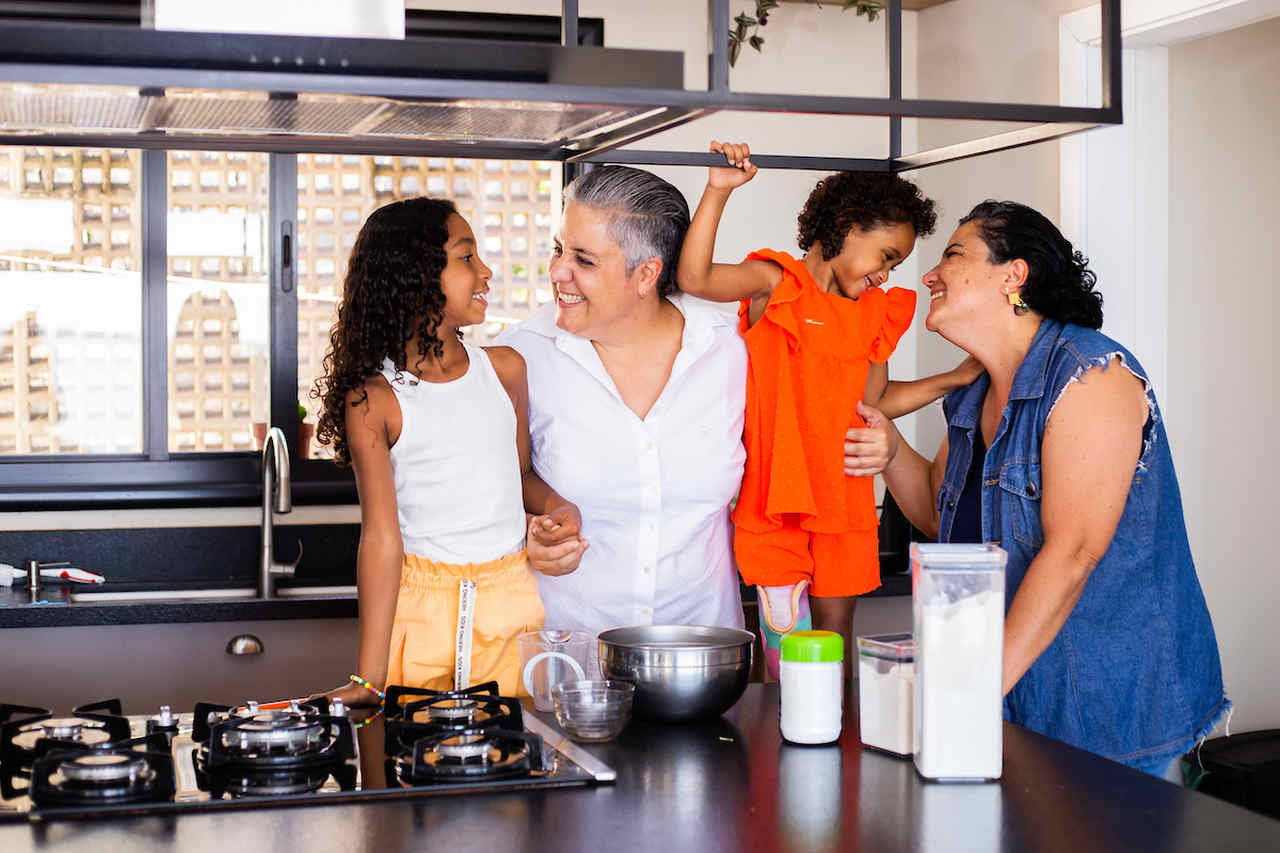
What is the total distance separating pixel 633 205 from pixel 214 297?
6.56ft

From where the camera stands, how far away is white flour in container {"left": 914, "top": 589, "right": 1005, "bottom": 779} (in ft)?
5.32

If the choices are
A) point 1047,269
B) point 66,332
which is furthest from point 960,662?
point 66,332

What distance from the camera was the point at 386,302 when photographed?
235 cm

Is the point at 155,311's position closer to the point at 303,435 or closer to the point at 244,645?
the point at 303,435

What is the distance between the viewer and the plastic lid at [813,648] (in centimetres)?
178

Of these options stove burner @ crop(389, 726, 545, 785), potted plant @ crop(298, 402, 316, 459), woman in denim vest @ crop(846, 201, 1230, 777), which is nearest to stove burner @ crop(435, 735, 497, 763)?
stove burner @ crop(389, 726, 545, 785)

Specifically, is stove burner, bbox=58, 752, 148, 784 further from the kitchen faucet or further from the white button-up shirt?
the kitchen faucet

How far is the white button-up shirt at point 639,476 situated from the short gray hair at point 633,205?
0.18 meters

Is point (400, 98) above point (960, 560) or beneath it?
above

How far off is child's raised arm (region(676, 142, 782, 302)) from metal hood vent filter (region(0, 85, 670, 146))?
34cm

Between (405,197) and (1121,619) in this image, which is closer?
(1121,619)

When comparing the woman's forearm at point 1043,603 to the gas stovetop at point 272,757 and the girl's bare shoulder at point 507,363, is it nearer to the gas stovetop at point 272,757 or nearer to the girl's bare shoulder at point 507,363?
the gas stovetop at point 272,757

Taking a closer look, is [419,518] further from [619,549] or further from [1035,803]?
[1035,803]

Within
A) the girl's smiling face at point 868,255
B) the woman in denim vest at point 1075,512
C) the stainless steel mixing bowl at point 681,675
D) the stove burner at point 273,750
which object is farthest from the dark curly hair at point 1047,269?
the stove burner at point 273,750
